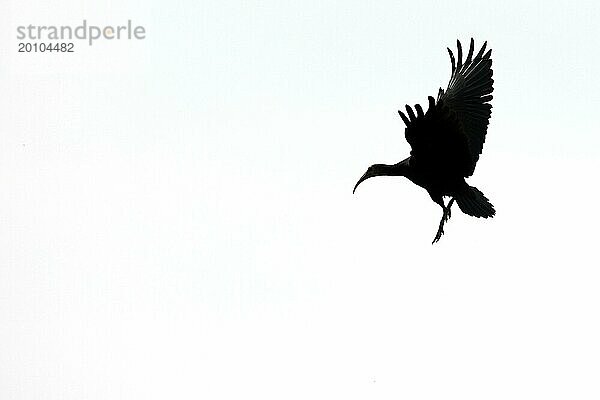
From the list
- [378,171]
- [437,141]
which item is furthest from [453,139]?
[378,171]

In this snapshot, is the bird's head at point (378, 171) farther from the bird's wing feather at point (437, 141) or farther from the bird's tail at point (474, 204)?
the bird's tail at point (474, 204)

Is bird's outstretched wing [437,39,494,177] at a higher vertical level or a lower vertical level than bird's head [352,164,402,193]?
higher

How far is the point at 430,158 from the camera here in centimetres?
2125

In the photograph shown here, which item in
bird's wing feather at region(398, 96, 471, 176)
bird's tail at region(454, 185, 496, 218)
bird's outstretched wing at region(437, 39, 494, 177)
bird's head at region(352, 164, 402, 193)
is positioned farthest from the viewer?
bird's outstretched wing at region(437, 39, 494, 177)

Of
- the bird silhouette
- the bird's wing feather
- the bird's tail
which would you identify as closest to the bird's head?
the bird silhouette

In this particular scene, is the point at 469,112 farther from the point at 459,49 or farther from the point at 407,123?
the point at 407,123

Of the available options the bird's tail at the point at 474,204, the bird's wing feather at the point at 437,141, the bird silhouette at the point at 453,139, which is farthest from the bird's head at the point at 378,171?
the bird's tail at the point at 474,204

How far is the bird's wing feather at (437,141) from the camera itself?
1975 cm

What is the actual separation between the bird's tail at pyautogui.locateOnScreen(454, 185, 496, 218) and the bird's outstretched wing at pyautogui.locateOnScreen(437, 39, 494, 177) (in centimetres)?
127

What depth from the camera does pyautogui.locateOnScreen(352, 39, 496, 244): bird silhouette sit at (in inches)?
789

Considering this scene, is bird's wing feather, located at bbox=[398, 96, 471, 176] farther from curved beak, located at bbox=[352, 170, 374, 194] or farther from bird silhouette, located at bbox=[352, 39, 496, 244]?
curved beak, located at bbox=[352, 170, 374, 194]

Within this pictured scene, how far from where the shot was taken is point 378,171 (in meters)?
23.5

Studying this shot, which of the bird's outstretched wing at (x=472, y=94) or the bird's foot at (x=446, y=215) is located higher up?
the bird's outstretched wing at (x=472, y=94)

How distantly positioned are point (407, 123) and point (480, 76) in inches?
174
